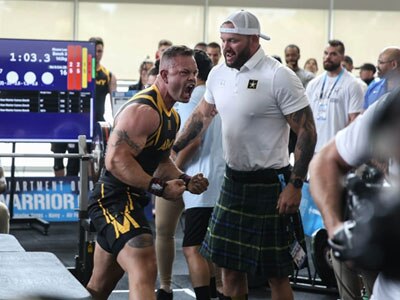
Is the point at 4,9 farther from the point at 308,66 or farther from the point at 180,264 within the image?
the point at 180,264

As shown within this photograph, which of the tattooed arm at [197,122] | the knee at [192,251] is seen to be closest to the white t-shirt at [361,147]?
the tattooed arm at [197,122]

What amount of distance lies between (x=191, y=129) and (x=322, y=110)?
97.6 inches

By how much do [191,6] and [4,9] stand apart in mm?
2778

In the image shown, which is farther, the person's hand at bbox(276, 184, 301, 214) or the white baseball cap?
the white baseball cap

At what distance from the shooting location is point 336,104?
7.37 metres

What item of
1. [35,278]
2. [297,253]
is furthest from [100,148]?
[35,278]

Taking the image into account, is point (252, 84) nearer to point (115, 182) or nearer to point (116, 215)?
point (115, 182)

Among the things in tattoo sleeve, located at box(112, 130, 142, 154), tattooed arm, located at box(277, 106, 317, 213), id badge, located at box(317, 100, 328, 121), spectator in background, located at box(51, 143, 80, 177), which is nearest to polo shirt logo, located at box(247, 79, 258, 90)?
tattooed arm, located at box(277, 106, 317, 213)

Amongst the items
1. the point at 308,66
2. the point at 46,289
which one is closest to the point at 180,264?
the point at 46,289

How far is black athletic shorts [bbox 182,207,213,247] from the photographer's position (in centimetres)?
556

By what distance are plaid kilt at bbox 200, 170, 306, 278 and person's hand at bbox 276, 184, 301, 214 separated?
0.10m

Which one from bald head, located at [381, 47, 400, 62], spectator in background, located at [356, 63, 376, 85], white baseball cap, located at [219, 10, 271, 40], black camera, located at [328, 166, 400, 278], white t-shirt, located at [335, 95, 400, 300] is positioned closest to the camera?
black camera, located at [328, 166, 400, 278]

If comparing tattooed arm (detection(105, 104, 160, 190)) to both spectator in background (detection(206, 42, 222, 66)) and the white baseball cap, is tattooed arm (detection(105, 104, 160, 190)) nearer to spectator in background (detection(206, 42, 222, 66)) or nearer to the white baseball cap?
the white baseball cap

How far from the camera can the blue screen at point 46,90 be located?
25.6ft
